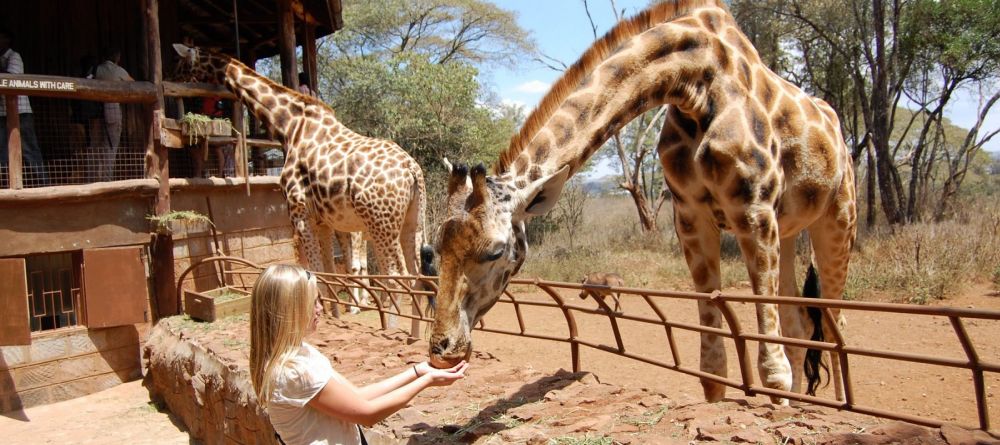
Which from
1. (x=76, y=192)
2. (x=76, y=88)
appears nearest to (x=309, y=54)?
(x=76, y=88)

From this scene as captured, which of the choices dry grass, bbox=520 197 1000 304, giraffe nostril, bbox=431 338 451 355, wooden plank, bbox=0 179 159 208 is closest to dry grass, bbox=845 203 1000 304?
dry grass, bbox=520 197 1000 304

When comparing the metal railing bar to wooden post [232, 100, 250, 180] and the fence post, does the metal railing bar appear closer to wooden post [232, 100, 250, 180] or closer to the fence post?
the fence post

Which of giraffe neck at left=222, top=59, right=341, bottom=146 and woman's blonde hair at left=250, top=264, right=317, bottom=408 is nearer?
woman's blonde hair at left=250, top=264, right=317, bottom=408

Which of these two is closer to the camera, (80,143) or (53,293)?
(53,293)

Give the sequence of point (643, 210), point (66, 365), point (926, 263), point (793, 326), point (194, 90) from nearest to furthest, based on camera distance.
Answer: point (793, 326) → point (66, 365) → point (194, 90) → point (926, 263) → point (643, 210)

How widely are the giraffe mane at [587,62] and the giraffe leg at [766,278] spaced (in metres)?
1.12

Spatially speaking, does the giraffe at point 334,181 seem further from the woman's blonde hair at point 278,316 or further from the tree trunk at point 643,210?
the tree trunk at point 643,210

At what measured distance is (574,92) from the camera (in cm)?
338

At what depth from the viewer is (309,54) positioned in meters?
11.6

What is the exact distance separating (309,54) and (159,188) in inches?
174

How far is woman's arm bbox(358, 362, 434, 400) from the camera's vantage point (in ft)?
7.87

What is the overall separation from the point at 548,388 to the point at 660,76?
189 centimetres

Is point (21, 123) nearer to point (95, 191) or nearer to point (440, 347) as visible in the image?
point (95, 191)

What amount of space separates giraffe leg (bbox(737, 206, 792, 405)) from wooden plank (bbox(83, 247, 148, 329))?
711 cm
